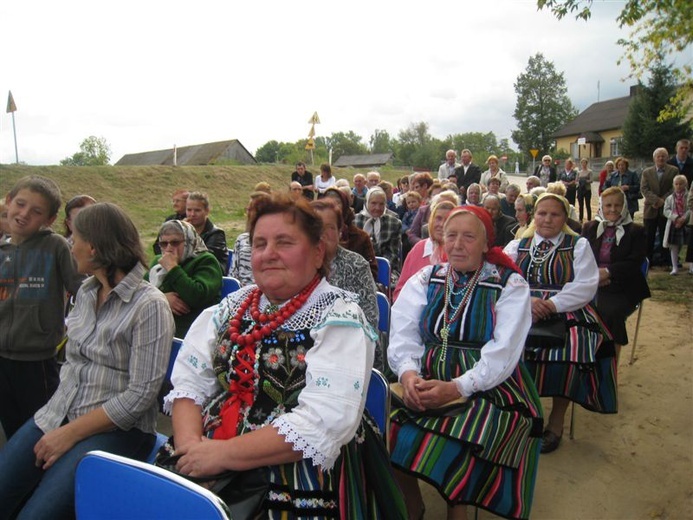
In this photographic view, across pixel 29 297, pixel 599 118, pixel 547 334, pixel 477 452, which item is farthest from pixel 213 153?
pixel 477 452

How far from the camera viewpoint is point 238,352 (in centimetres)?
172

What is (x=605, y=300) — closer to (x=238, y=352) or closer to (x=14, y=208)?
(x=238, y=352)

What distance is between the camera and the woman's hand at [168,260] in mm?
3083

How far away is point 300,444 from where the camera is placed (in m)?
1.49

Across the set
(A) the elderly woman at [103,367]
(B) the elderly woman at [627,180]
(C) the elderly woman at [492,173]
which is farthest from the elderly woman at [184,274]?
(B) the elderly woman at [627,180]

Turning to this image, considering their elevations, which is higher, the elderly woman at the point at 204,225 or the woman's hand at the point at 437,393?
the elderly woman at the point at 204,225

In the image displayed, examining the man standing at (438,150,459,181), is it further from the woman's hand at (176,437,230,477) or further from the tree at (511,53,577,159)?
the tree at (511,53,577,159)

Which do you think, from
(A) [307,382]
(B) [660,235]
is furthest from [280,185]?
(A) [307,382]

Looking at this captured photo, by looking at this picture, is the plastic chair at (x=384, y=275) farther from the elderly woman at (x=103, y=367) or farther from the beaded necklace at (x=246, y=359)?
the beaded necklace at (x=246, y=359)

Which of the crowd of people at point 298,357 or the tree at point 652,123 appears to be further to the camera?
the tree at point 652,123

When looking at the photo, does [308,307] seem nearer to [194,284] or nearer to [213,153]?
[194,284]

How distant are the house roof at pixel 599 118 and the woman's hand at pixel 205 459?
58.8m

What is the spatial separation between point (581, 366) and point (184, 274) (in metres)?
2.78

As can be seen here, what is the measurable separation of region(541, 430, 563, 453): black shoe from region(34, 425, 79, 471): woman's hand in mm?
2971
